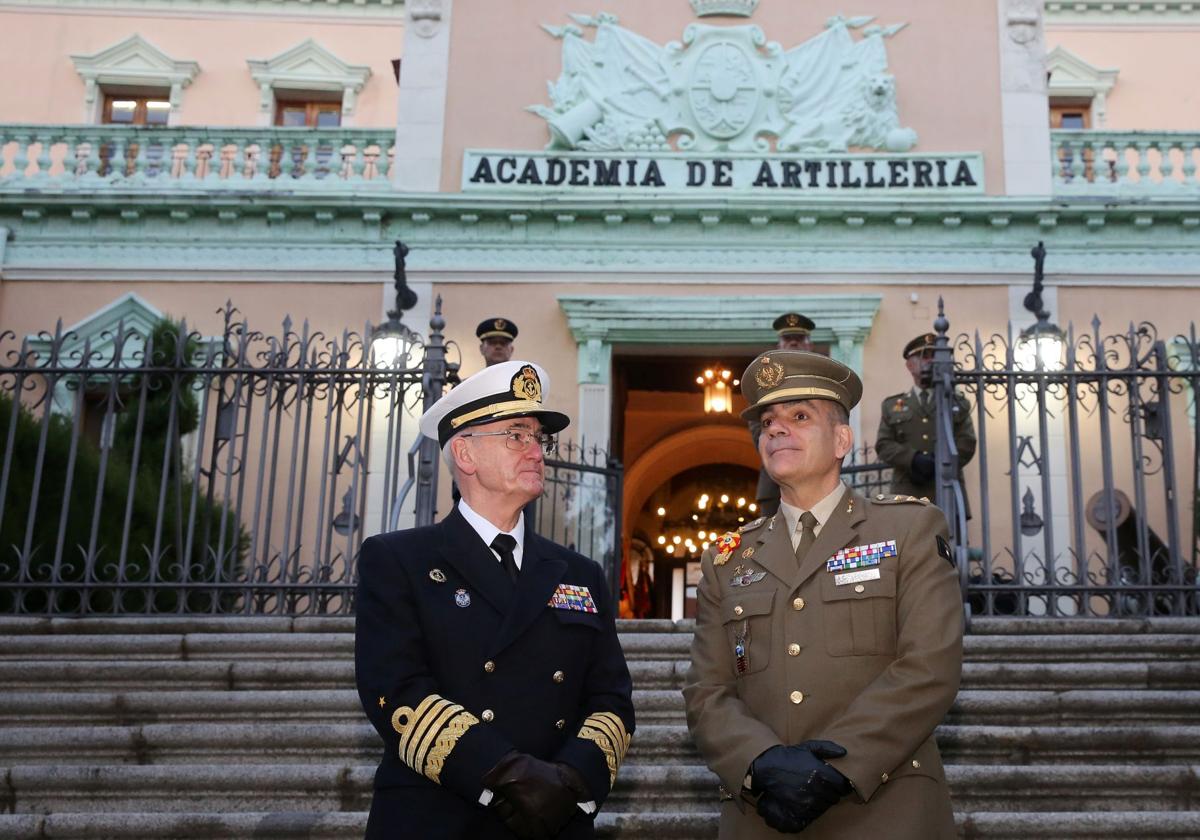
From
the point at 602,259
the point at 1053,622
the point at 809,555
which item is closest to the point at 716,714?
the point at 809,555

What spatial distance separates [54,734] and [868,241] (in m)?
10.1

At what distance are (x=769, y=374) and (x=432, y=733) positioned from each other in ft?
5.10

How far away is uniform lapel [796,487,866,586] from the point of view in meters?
3.63

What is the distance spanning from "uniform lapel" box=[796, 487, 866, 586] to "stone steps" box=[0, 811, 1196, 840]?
2229 millimetres

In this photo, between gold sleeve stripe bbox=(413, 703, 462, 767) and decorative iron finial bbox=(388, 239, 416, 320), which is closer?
gold sleeve stripe bbox=(413, 703, 462, 767)

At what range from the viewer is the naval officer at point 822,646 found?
128 inches

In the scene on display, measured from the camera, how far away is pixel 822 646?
3514mm

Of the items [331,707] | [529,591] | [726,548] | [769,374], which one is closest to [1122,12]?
[331,707]

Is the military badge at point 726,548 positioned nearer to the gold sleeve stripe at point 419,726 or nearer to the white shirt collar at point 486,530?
the white shirt collar at point 486,530

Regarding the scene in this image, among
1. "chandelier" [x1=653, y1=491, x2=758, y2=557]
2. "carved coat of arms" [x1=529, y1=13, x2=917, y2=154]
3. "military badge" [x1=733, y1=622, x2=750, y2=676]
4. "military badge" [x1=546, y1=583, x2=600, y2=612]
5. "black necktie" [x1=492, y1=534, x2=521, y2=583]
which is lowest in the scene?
"military badge" [x1=733, y1=622, x2=750, y2=676]

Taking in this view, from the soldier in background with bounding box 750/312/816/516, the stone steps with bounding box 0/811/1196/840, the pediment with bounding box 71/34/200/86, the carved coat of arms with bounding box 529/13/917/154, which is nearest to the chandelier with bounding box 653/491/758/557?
the carved coat of arms with bounding box 529/13/917/154

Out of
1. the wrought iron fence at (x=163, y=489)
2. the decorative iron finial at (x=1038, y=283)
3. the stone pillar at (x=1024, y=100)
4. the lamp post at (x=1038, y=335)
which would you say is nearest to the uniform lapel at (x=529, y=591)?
the wrought iron fence at (x=163, y=489)

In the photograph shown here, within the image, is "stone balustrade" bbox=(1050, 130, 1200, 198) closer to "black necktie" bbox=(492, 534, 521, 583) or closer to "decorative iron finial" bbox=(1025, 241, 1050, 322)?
"decorative iron finial" bbox=(1025, 241, 1050, 322)

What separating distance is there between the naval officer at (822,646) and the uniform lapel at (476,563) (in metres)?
0.71
